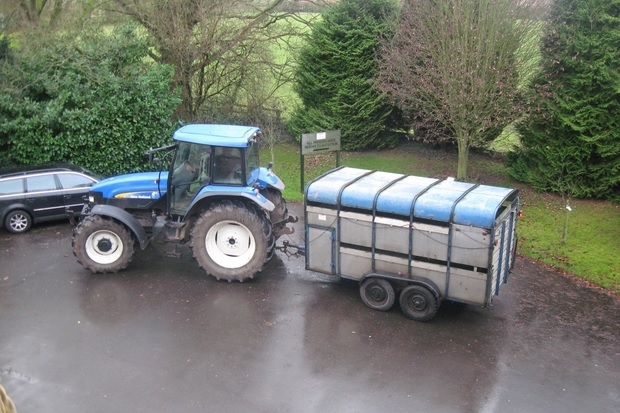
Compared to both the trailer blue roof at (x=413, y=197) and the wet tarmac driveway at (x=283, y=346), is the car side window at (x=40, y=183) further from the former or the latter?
the trailer blue roof at (x=413, y=197)

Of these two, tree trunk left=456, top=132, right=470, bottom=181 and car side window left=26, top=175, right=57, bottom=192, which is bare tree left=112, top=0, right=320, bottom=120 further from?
tree trunk left=456, top=132, right=470, bottom=181

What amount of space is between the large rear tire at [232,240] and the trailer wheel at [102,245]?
1373 mm

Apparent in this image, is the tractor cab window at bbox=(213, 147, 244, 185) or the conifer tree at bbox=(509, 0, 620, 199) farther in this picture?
the conifer tree at bbox=(509, 0, 620, 199)

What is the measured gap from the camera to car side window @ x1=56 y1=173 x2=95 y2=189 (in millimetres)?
14227

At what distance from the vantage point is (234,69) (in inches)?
823

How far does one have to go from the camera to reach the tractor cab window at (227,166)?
35.8 ft

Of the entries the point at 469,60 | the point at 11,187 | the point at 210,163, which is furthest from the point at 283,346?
the point at 469,60

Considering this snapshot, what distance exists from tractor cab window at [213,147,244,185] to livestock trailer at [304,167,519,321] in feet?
4.56

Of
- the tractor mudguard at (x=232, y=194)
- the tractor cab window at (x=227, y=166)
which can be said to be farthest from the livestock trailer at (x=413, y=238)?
the tractor cab window at (x=227, y=166)

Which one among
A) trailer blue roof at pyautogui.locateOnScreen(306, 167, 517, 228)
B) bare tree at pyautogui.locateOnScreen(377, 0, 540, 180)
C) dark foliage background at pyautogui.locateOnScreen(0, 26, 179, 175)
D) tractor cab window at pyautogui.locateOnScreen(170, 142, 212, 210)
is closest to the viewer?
trailer blue roof at pyautogui.locateOnScreen(306, 167, 517, 228)

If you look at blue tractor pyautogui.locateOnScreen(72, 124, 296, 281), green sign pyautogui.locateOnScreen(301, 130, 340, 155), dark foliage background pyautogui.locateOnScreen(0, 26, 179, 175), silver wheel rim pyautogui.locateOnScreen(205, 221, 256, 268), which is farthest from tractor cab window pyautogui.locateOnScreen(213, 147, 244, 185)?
dark foliage background pyautogui.locateOnScreen(0, 26, 179, 175)

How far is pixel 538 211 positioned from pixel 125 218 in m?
10.1

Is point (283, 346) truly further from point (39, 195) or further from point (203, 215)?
point (39, 195)

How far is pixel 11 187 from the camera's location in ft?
45.6
